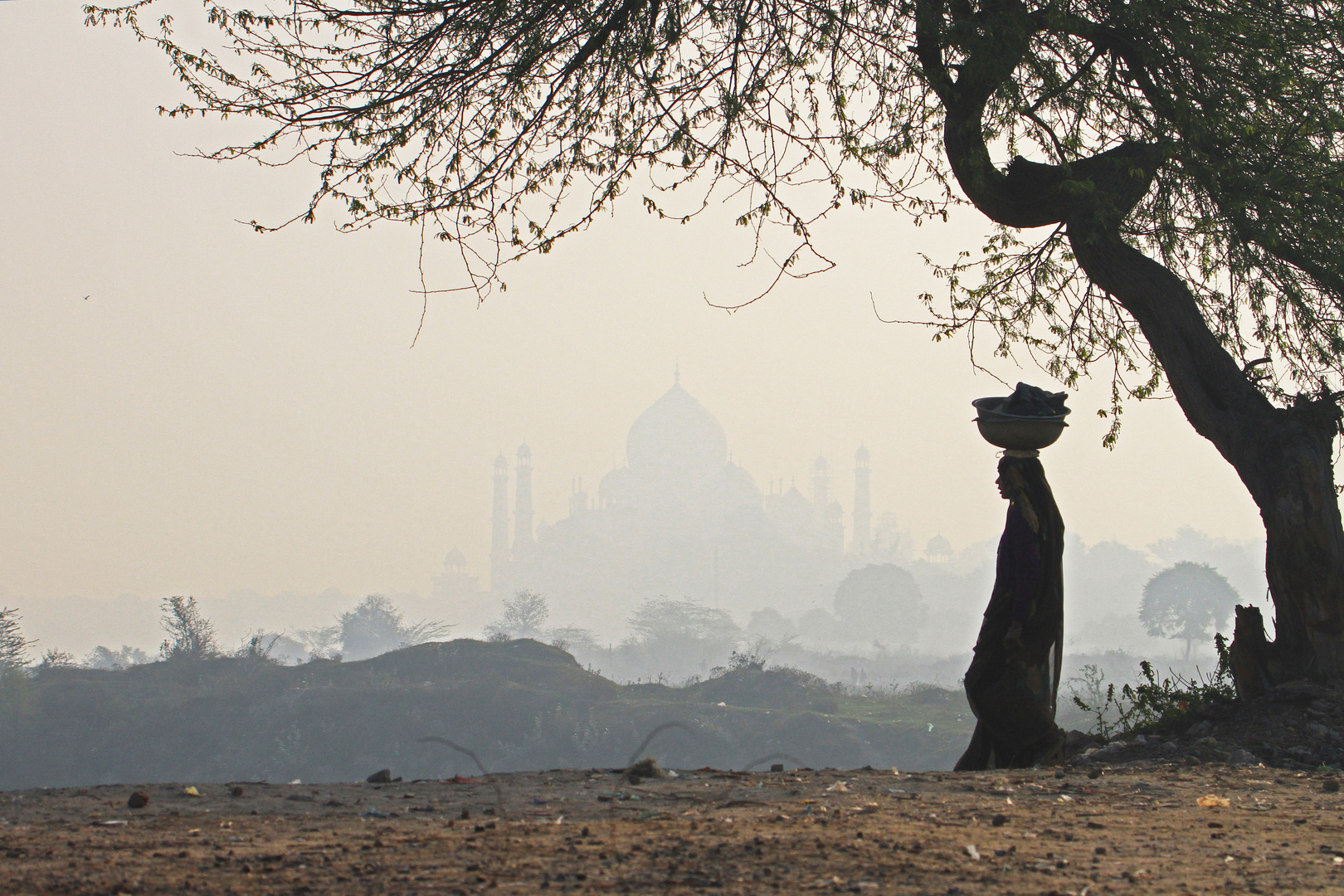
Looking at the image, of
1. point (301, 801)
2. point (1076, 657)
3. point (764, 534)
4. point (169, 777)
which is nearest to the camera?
point (301, 801)

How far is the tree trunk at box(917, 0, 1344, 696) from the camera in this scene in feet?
25.0

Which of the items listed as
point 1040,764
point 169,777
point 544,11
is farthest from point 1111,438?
point 169,777

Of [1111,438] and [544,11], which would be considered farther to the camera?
[1111,438]

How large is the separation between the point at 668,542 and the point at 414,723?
4236 inches

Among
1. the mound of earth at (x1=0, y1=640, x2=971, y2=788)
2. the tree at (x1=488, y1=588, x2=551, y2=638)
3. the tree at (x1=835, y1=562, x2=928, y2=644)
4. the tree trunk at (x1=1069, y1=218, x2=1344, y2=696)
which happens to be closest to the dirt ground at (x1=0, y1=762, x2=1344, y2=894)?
the tree trunk at (x1=1069, y1=218, x2=1344, y2=696)

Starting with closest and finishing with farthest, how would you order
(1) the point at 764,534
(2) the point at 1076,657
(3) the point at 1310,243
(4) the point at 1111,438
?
(3) the point at 1310,243, (4) the point at 1111,438, (2) the point at 1076,657, (1) the point at 764,534

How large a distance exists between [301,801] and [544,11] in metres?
5.26

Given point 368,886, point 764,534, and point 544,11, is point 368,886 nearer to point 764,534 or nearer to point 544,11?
point 544,11

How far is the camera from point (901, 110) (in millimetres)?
8805

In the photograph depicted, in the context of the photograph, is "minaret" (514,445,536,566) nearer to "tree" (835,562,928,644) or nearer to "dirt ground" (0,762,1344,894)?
"tree" (835,562,928,644)

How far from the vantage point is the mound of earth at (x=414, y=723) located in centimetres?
3134

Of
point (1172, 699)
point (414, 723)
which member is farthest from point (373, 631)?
point (1172, 699)

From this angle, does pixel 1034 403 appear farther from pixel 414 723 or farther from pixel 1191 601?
pixel 1191 601

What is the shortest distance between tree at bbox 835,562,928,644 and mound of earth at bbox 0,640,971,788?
62.4 metres
